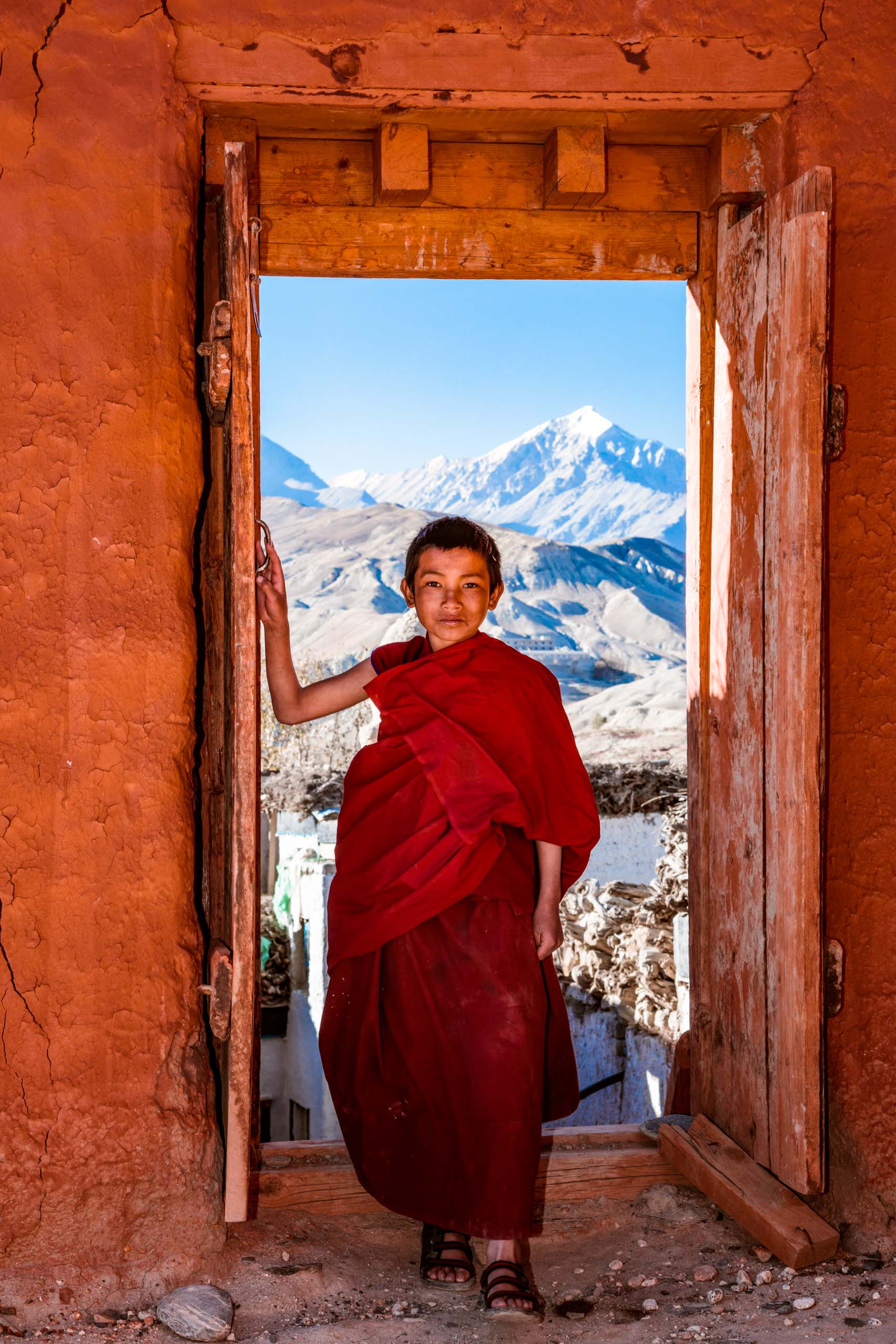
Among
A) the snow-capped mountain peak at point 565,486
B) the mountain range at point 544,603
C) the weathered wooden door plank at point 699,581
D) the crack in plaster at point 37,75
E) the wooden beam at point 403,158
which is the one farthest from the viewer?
the snow-capped mountain peak at point 565,486

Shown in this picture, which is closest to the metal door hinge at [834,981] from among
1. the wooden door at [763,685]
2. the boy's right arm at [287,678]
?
the wooden door at [763,685]

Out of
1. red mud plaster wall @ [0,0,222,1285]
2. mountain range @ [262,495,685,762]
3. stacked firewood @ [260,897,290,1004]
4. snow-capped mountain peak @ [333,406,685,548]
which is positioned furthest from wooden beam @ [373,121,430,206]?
snow-capped mountain peak @ [333,406,685,548]

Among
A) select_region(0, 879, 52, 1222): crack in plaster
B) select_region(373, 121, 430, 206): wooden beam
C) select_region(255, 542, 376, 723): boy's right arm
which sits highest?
select_region(373, 121, 430, 206): wooden beam

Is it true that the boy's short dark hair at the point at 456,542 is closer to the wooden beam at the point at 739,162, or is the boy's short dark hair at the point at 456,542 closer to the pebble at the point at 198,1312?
the wooden beam at the point at 739,162

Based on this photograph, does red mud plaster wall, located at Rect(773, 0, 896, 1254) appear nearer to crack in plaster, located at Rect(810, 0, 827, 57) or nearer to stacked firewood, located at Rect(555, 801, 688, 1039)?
crack in plaster, located at Rect(810, 0, 827, 57)

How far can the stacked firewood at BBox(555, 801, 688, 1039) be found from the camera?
534 centimetres

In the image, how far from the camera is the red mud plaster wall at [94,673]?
2.40 m

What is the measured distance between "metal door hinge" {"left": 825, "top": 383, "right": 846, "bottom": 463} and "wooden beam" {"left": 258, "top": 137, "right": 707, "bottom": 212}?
2.11 feet

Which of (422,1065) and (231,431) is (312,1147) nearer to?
(422,1065)

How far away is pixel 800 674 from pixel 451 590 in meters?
0.79

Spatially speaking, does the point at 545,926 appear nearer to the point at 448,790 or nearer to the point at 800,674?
the point at 448,790

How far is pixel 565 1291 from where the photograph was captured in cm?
247

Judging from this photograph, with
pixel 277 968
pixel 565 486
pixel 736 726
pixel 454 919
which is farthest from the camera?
pixel 565 486

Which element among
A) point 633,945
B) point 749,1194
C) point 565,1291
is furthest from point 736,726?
point 633,945
